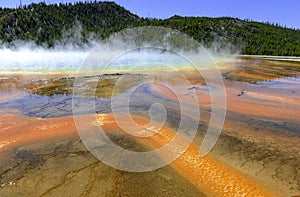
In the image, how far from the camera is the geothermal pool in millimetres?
3719

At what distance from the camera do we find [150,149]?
497cm

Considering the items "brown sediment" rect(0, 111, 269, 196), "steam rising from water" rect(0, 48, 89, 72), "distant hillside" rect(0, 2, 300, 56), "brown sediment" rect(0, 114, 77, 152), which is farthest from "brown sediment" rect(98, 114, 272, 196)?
"distant hillside" rect(0, 2, 300, 56)

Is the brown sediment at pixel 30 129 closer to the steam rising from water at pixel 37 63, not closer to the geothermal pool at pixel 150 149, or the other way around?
the geothermal pool at pixel 150 149

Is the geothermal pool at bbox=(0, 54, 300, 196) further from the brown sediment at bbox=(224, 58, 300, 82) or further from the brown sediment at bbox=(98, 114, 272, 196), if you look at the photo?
the brown sediment at bbox=(224, 58, 300, 82)

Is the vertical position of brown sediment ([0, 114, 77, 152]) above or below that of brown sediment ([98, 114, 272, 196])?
above

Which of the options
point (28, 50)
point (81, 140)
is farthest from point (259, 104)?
point (28, 50)

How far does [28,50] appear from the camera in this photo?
39875mm

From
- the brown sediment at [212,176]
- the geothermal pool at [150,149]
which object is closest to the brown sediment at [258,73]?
the geothermal pool at [150,149]

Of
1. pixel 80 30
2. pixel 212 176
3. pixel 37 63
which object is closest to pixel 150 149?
pixel 212 176

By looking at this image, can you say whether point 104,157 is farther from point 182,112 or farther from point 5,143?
point 182,112

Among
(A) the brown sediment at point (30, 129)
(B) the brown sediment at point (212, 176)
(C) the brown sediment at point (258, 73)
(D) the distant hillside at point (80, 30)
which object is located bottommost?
(B) the brown sediment at point (212, 176)

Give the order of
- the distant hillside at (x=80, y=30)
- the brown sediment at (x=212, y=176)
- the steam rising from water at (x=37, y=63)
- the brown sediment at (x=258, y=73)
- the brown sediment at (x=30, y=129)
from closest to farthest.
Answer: the brown sediment at (x=212, y=176) < the brown sediment at (x=30, y=129) < the brown sediment at (x=258, y=73) < the steam rising from water at (x=37, y=63) < the distant hillside at (x=80, y=30)

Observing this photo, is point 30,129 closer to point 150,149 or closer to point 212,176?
point 150,149

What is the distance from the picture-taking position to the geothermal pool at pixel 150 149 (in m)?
3.72
